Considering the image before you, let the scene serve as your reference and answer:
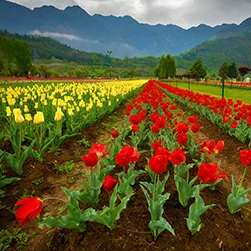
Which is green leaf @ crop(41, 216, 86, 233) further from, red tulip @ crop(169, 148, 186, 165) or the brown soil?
red tulip @ crop(169, 148, 186, 165)

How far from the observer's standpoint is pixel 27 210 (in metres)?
1.50

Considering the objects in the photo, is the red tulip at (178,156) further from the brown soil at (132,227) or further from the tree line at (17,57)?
the tree line at (17,57)

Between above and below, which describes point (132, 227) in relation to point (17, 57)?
below

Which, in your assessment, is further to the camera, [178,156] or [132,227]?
[132,227]

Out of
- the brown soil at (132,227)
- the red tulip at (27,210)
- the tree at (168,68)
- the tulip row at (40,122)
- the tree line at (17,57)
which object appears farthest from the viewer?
the tree at (168,68)

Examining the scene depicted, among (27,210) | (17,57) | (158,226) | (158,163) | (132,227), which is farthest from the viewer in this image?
(17,57)

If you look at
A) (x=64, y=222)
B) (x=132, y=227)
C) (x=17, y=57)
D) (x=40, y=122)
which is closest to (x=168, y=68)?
(x=17, y=57)

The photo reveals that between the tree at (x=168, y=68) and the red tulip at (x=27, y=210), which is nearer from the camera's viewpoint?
the red tulip at (x=27, y=210)

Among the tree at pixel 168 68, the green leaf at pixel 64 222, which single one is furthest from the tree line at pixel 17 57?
the green leaf at pixel 64 222

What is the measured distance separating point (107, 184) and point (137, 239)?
2.09ft

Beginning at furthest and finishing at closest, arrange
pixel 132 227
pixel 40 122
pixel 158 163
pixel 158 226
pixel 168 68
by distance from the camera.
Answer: pixel 168 68 → pixel 40 122 → pixel 132 227 → pixel 158 226 → pixel 158 163

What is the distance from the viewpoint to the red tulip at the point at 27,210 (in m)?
1.46

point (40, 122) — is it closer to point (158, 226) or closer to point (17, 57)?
point (158, 226)

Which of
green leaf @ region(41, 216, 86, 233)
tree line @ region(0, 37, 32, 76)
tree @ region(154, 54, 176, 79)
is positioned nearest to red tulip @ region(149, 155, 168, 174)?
green leaf @ region(41, 216, 86, 233)
